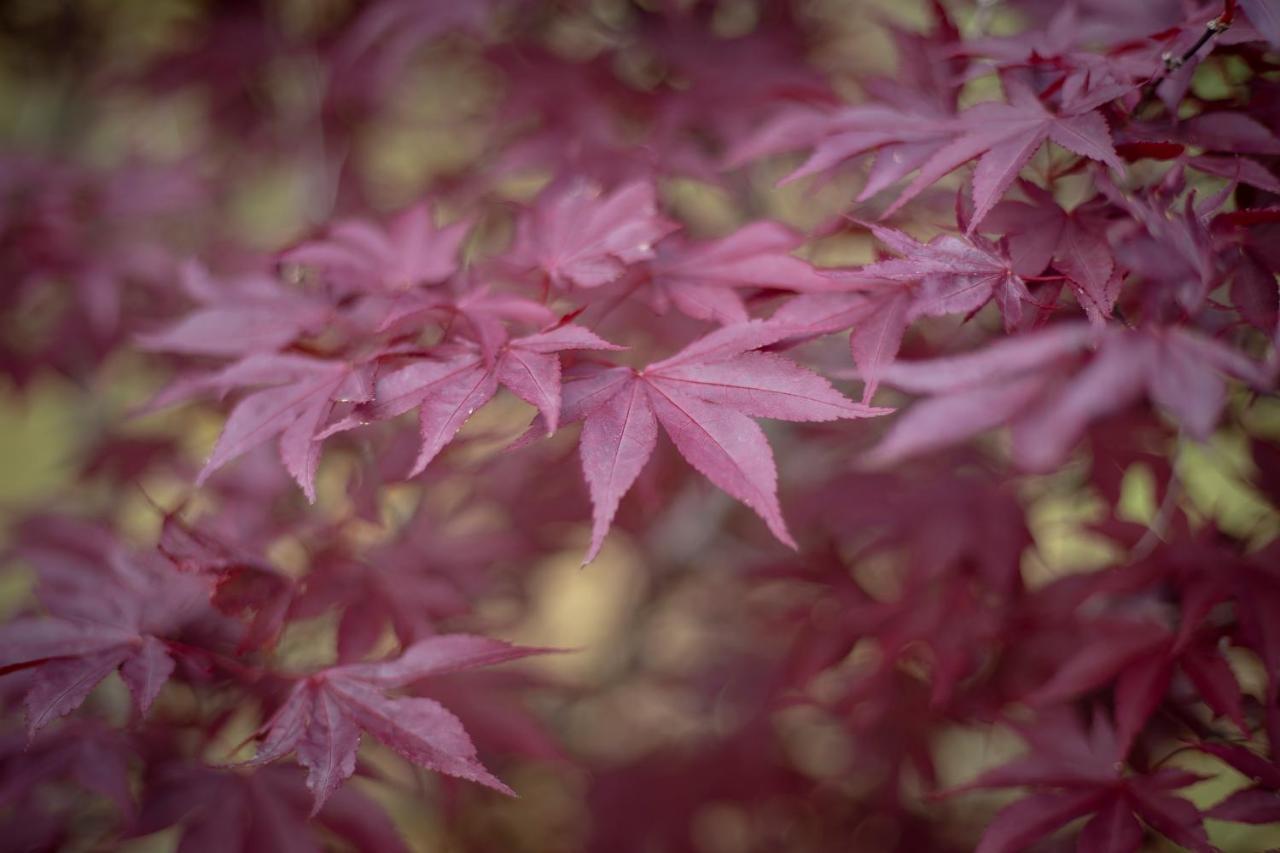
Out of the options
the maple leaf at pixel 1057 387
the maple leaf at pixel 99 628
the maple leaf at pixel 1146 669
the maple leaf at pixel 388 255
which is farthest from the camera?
the maple leaf at pixel 388 255

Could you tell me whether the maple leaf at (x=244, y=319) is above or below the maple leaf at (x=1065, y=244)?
below

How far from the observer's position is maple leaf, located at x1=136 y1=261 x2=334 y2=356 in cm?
102

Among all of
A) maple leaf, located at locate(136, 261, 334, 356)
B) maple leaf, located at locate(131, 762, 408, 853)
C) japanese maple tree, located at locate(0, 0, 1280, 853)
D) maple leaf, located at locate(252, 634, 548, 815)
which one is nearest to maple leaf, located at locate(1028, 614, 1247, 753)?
japanese maple tree, located at locate(0, 0, 1280, 853)

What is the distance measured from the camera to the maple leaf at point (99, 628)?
0.82 metres

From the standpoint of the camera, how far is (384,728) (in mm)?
834

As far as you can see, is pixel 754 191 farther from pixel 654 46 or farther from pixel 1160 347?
pixel 1160 347

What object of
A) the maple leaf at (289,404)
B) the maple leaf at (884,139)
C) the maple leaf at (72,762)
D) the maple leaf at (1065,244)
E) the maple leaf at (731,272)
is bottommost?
the maple leaf at (72,762)

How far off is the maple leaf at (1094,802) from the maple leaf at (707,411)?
0.43 m

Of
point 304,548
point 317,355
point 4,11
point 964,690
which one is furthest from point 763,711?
point 4,11

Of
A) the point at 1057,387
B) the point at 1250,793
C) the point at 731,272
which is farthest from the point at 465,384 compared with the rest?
the point at 1250,793

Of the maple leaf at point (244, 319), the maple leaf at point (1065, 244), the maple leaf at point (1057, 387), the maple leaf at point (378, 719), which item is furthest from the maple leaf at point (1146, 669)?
the maple leaf at point (244, 319)

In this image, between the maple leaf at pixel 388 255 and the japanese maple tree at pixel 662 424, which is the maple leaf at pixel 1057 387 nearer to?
the japanese maple tree at pixel 662 424

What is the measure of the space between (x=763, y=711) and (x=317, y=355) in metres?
1.03

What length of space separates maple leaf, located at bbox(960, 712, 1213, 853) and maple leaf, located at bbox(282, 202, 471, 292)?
0.84 metres
